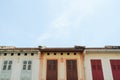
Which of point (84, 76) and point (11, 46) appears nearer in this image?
point (84, 76)

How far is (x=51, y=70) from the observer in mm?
23312

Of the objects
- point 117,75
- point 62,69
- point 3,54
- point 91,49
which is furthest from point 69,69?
point 3,54

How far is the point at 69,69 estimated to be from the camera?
2333 cm

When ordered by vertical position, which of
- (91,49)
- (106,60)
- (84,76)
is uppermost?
(91,49)

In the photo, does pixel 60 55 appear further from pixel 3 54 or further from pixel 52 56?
pixel 3 54

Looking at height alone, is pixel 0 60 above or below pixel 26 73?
above

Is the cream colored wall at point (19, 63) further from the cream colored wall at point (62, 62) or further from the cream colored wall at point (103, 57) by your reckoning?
the cream colored wall at point (103, 57)

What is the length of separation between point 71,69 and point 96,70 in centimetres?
318

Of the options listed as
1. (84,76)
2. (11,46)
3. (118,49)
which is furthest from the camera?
(11,46)

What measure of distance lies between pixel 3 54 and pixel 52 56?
21.8 feet

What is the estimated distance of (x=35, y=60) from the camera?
24172 millimetres

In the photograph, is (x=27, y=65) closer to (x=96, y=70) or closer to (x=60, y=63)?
(x=60, y=63)

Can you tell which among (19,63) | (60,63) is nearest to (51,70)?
(60,63)

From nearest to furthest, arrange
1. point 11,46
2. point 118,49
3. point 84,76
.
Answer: point 84,76 < point 118,49 < point 11,46
